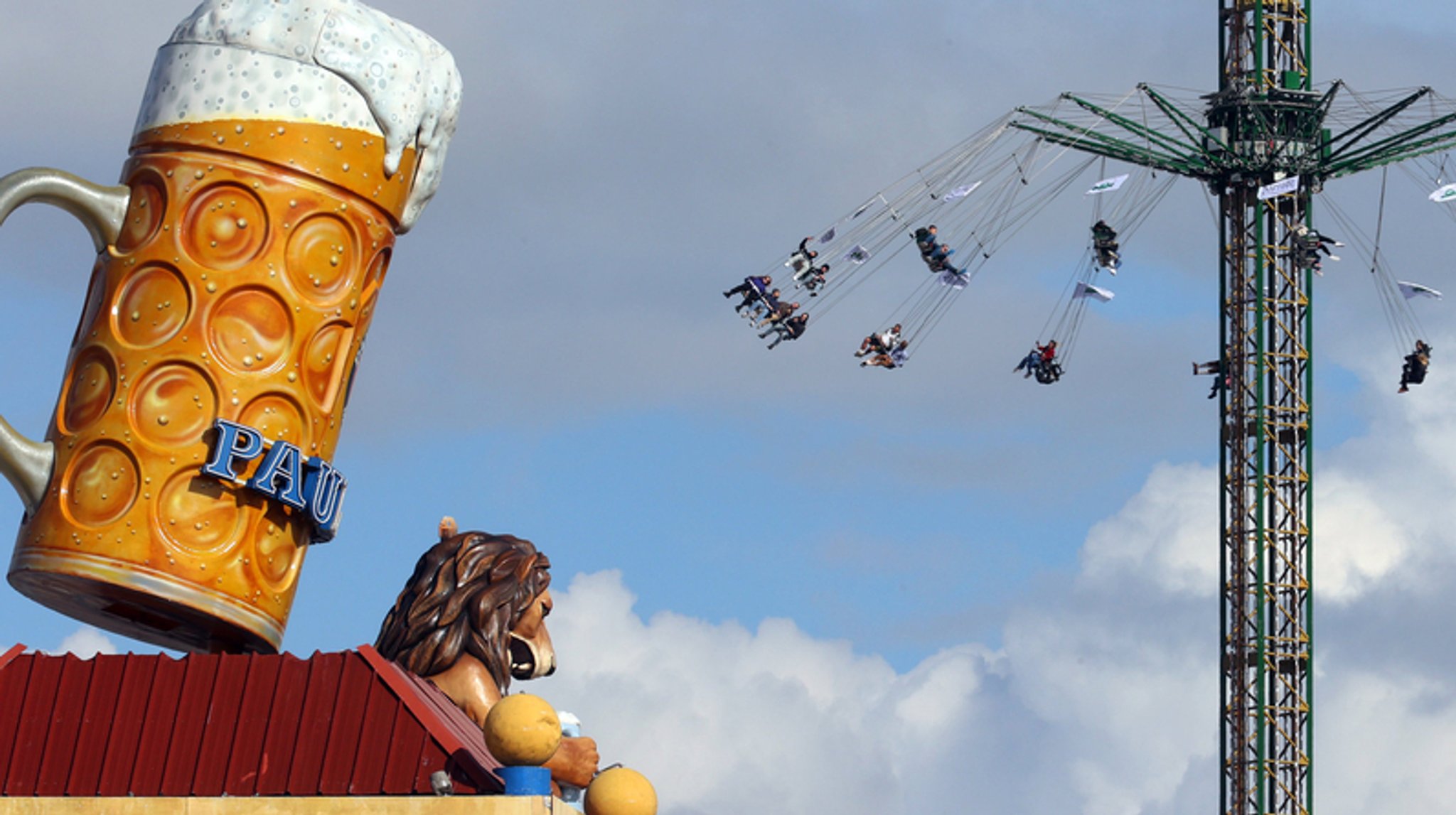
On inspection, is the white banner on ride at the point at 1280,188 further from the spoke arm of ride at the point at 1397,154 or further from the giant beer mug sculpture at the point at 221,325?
the giant beer mug sculpture at the point at 221,325

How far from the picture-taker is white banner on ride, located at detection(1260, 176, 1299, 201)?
67938mm

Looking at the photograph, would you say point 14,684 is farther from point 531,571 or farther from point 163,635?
point 531,571

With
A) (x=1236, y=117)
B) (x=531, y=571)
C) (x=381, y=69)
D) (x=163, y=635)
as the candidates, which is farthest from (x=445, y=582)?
(x=1236, y=117)

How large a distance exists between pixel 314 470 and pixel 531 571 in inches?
100.0

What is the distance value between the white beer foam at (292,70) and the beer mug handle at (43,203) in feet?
3.08

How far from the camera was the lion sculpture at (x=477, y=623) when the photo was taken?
29.6 m

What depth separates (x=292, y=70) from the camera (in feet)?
96.0

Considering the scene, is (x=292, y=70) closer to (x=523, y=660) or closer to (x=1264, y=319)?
(x=523, y=660)

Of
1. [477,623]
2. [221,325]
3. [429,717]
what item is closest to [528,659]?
[477,623]

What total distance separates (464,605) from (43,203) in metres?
5.64

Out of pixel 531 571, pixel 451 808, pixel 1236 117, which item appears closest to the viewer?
pixel 451 808

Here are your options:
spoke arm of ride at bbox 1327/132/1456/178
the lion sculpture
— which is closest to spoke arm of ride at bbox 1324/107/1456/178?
spoke arm of ride at bbox 1327/132/1456/178

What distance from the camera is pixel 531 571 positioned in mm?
30375

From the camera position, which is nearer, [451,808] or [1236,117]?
[451,808]
